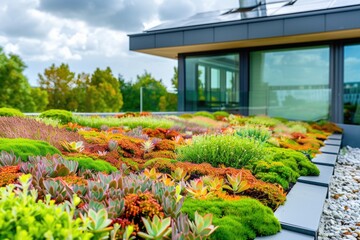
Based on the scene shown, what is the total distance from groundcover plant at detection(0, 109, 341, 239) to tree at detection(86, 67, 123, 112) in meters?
29.7

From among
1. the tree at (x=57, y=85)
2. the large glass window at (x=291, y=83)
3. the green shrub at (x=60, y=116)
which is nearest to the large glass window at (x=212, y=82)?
the large glass window at (x=291, y=83)

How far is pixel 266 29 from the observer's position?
39.3 ft

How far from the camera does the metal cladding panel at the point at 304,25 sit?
11008 millimetres

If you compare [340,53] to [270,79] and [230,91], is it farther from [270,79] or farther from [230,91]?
[230,91]

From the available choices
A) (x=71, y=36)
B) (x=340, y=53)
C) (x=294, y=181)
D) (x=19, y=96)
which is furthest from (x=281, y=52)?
(x=19, y=96)

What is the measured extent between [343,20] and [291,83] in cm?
292

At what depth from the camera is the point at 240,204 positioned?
9.20 ft

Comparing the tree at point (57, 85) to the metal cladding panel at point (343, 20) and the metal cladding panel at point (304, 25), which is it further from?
the metal cladding panel at point (343, 20)

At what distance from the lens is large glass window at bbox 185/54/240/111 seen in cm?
1418

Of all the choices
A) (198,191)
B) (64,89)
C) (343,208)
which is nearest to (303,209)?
(198,191)

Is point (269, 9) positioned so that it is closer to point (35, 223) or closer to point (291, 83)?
point (291, 83)

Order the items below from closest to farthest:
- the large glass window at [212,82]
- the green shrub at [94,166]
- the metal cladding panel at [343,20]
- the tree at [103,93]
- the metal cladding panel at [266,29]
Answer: the green shrub at [94,166]
the metal cladding panel at [343,20]
the metal cladding panel at [266,29]
the large glass window at [212,82]
the tree at [103,93]

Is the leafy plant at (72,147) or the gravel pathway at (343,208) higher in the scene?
the leafy plant at (72,147)

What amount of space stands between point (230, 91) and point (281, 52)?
7.63 feet
